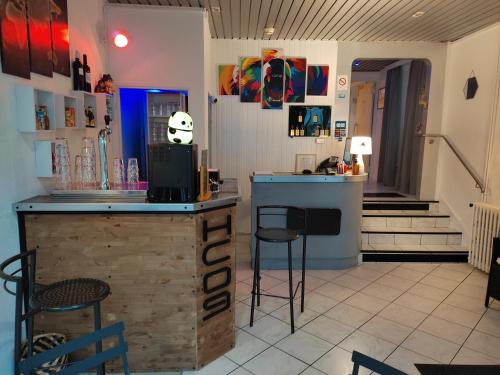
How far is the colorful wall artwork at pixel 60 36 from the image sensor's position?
2.36m

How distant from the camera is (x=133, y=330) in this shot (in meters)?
2.17

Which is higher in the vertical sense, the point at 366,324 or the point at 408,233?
the point at 408,233

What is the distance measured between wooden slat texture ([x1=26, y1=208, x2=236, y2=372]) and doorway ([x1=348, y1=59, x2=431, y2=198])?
14.5ft

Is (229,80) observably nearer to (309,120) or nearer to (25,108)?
(309,120)

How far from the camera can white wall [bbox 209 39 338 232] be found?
16.7 ft

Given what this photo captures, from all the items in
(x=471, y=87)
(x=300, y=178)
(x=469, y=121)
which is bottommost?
(x=300, y=178)

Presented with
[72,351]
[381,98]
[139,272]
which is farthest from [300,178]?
[381,98]

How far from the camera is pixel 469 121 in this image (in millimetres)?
Result: 4539

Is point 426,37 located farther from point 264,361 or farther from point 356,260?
point 264,361

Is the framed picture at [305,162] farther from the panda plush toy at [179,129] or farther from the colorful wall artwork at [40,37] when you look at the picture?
the colorful wall artwork at [40,37]

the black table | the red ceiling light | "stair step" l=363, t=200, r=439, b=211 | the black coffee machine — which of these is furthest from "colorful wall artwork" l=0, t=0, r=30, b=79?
"stair step" l=363, t=200, r=439, b=211

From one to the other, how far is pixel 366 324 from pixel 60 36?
3.19 metres

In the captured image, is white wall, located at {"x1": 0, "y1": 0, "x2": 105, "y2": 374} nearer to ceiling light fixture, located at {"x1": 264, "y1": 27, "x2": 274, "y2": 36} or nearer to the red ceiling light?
the red ceiling light

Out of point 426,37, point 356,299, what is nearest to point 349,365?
point 356,299
